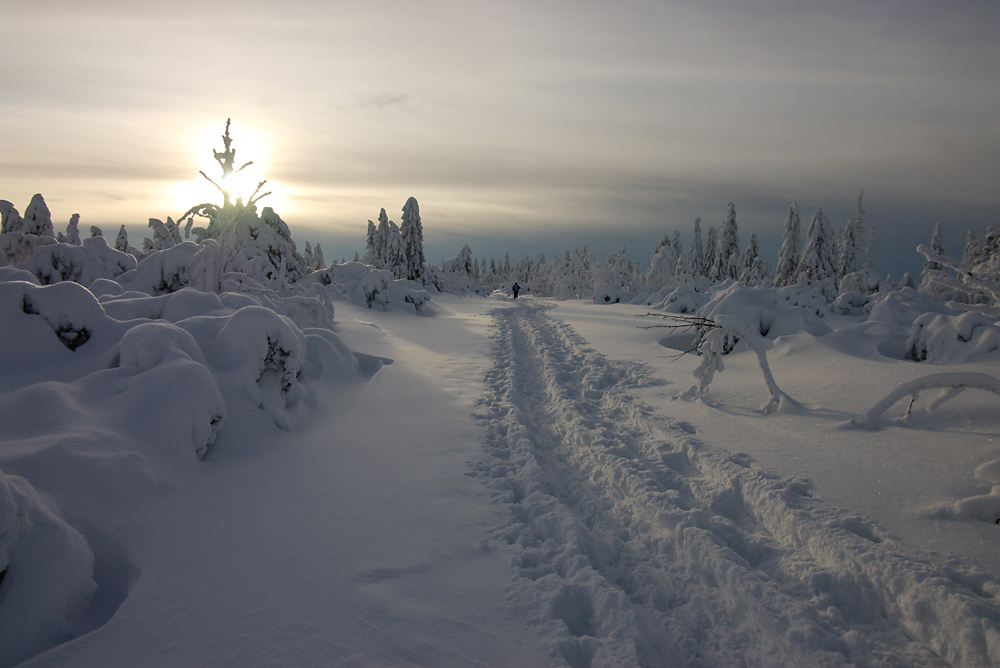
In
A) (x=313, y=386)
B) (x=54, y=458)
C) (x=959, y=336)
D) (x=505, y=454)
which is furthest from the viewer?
(x=959, y=336)

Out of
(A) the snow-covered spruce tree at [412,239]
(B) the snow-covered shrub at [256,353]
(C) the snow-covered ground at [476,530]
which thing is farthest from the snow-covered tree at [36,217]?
(A) the snow-covered spruce tree at [412,239]

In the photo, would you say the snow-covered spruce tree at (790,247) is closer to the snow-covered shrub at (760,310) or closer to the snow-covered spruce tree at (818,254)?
the snow-covered spruce tree at (818,254)

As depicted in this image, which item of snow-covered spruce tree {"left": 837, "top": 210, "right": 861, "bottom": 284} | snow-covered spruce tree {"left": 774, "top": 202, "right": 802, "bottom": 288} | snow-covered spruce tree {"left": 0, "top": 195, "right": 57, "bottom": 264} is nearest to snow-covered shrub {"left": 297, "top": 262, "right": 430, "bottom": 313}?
snow-covered spruce tree {"left": 0, "top": 195, "right": 57, "bottom": 264}

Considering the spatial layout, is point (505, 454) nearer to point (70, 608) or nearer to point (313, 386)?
point (313, 386)

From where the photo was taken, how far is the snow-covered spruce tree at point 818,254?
106ft

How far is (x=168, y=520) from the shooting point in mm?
3348

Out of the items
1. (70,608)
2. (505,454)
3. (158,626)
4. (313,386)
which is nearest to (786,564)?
(505,454)

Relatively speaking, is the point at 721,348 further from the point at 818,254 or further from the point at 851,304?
the point at 818,254

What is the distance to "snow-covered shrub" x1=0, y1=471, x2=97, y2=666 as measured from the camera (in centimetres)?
229

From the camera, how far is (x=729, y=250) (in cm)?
5009

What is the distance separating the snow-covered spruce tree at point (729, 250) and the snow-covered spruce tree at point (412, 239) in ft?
109

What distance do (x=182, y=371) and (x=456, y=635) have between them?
3.66m

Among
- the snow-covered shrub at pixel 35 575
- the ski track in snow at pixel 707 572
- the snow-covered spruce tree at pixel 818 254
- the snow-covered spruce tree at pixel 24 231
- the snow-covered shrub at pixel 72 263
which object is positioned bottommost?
the ski track in snow at pixel 707 572

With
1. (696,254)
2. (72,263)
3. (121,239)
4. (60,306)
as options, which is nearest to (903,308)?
(60,306)
